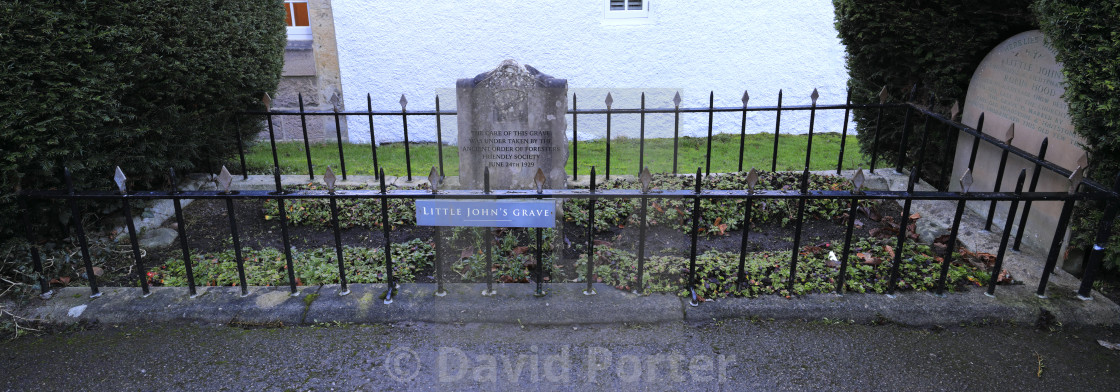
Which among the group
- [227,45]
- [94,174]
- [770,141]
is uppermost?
[227,45]

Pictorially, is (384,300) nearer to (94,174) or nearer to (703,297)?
(703,297)

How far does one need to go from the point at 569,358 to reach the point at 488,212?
2.77ft

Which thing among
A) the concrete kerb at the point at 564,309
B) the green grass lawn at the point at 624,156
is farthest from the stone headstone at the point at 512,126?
the green grass lawn at the point at 624,156

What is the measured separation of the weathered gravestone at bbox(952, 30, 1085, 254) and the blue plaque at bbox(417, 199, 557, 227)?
3031 mm

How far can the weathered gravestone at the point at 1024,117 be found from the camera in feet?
13.2

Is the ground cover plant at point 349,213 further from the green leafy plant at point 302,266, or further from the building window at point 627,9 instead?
the building window at point 627,9

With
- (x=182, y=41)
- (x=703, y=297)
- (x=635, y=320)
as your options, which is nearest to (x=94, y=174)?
(x=182, y=41)

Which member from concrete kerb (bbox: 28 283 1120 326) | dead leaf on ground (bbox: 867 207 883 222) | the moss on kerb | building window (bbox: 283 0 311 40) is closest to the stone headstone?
concrete kerb (bbox: 28 283 1120 326)

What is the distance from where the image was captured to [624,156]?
7.67 metres

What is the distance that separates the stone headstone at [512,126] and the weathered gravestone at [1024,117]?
3071mm

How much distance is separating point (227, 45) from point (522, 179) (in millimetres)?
2636

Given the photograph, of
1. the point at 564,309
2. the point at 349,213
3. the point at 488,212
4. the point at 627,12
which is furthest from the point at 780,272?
the point at 627,12

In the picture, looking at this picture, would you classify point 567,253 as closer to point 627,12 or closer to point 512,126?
point 512,126

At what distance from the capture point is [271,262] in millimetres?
4219
